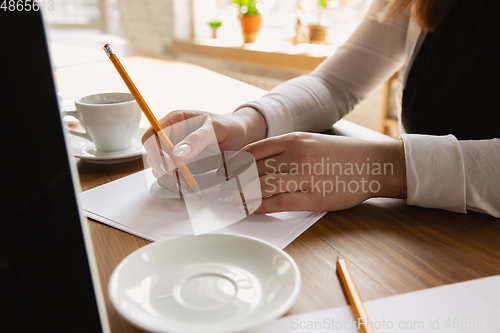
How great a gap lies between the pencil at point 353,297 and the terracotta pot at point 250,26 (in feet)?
7.70

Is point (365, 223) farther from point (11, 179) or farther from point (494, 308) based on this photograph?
point (11, 179)

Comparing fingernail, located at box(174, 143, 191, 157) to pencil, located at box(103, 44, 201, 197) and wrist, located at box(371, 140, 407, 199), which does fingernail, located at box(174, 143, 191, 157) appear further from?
wrist, located at box(371, 140, 407, 199)

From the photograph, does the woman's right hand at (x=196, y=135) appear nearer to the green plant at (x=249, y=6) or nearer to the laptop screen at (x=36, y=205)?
the laptop screen at (x=36, y=205)

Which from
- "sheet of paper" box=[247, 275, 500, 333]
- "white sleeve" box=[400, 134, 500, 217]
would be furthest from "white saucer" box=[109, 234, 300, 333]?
"white sleeve" box=[400, 134, 500, 217]

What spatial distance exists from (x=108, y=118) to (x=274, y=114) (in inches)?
10.6

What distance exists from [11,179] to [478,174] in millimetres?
458

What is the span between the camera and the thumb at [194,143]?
44 centimetres

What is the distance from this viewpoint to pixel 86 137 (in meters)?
0.58

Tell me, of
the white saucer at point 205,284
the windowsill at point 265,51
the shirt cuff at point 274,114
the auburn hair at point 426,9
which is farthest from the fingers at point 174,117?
the windowsill at point 265,51

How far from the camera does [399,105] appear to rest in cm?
84

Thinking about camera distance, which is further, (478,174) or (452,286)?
(478,174)

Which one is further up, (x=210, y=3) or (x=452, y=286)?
(x=210, y=3)

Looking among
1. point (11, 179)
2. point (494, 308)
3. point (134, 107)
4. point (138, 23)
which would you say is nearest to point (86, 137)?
point (134, 107)

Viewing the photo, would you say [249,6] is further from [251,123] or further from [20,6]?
[20,6]
